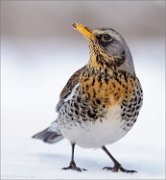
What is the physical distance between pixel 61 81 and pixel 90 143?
7.55 meters

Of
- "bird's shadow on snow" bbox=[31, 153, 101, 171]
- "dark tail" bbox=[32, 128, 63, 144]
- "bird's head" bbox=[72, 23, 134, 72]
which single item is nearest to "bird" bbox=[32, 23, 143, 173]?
"bird's head" bbox=[72, 23, 134, 72]

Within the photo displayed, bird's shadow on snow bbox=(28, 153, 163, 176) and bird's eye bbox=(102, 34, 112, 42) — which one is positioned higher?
bird's eye bbox=(102, 34, 112, 42)

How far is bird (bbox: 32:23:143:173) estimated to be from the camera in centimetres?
699

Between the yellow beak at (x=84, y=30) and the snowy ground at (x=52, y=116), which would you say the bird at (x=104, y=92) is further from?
the snowy ground at (x=52, y=116)

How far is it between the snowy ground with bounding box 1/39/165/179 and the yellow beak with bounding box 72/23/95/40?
1.13m

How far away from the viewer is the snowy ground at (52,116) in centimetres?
→ 723

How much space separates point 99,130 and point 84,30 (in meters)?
0.83

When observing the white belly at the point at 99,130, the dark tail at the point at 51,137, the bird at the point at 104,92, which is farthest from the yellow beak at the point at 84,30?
the dark tail at the point at 51,137

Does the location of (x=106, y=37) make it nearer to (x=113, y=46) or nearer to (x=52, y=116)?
(x=113, y=46)

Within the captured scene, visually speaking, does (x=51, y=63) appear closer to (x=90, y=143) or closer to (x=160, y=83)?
(x=160, y=83)

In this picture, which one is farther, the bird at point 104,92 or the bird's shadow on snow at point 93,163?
the bird's shadow on snow at point 93,163

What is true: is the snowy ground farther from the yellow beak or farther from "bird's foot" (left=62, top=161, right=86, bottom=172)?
the yellow beak

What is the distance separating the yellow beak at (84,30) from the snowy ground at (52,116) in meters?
1.13

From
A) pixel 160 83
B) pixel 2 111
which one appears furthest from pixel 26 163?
pixel 160 83
